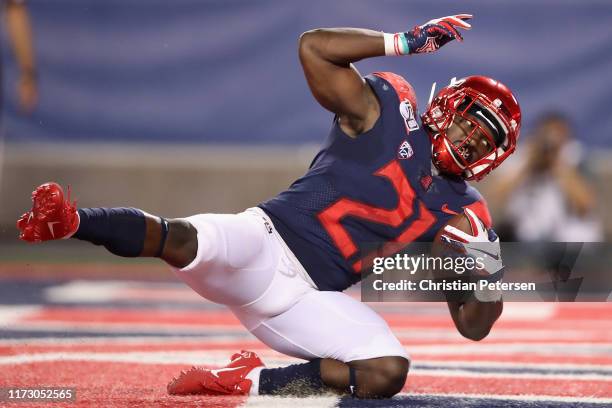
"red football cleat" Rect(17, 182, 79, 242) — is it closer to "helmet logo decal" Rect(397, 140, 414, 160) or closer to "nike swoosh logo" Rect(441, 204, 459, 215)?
"helmet logo decal" Rect(397, 140, 414, 160)

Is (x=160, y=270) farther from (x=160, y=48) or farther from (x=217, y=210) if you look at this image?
(x=160, y=48)

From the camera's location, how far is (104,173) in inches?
347

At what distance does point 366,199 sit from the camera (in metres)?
3.42

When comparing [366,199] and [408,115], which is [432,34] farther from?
[366,199]

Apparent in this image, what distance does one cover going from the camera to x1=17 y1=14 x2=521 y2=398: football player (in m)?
3.29

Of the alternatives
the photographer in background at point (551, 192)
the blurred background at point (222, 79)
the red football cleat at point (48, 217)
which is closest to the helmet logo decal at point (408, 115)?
the red football cleat at point (48, 217)

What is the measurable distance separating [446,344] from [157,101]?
4.24 m

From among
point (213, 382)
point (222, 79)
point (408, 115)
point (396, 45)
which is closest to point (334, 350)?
point (213, 382)

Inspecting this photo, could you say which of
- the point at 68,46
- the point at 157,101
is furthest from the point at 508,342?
the point at 68,46

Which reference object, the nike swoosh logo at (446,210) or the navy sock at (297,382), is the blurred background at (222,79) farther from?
the navy sock at (297,382)

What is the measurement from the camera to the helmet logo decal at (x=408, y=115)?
350 cm

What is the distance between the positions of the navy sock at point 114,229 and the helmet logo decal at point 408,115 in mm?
966

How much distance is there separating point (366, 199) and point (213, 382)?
0.76 metres

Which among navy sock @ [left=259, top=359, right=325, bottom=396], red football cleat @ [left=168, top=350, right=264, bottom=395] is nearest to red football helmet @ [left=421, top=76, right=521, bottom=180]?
navy sock @ [left=259, top=359, right=325, bottom=396]
